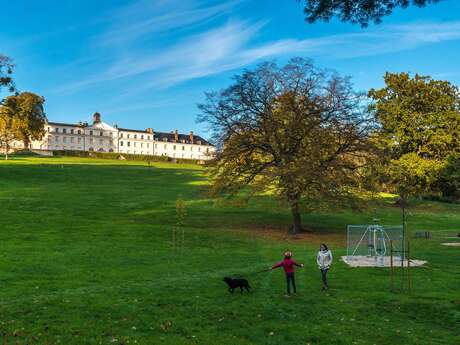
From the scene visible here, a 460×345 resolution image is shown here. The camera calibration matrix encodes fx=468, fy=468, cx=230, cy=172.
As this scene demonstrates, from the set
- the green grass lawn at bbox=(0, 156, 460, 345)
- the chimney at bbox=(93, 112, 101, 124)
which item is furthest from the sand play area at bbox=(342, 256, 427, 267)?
the chimney at bbox=(93, 112, 101, 124)

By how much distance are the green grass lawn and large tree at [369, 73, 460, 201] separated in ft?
70.5

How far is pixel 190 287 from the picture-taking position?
20297 mm

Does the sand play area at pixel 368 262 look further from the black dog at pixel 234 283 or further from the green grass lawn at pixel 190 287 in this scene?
the black dog at pixel 234 283

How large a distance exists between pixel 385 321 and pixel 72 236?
24.8 metres

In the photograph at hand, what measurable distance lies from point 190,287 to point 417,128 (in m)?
55.3

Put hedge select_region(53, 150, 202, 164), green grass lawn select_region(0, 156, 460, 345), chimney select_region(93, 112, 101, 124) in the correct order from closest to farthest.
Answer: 1. green grass lawn select_region(0, 156, 460, 345)
2. hedge select_region(53, 150, 202, 164)
3. chimney select_region(93, 112, 101, 124)

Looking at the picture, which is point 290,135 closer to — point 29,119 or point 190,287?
point 190,287

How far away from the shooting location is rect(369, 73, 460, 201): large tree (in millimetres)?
63344

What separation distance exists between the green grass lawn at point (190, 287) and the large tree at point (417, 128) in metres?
21.5

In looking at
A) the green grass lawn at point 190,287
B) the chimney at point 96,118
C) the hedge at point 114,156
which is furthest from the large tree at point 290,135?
the chimney at point 96,118

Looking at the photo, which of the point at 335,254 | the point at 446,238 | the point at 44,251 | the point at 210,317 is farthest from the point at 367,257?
the point at 44,251

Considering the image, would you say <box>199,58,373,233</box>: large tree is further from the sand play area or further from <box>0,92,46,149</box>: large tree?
<box>0,92,46,149</box>: large tree

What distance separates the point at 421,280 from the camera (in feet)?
75.2

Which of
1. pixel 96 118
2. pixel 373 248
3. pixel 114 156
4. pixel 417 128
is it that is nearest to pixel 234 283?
pixel 373 248
